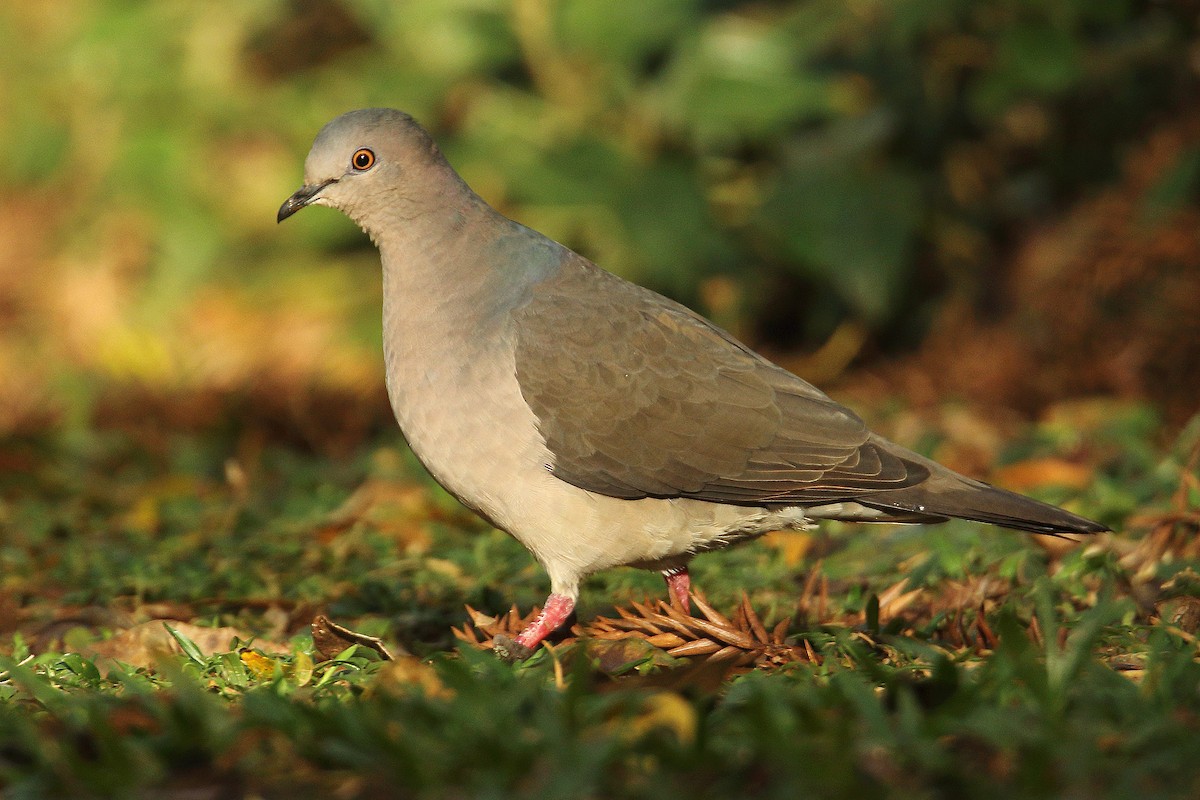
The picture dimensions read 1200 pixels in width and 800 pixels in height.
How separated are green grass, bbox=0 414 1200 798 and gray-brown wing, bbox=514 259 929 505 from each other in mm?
406

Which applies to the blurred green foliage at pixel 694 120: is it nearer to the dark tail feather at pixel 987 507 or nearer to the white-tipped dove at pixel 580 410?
the white-tipped dove at pixel 580 410

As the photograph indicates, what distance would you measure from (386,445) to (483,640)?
2842 millimetres

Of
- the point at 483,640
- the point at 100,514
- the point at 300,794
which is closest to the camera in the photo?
the point at 300,794

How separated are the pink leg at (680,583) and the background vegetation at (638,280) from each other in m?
0.24

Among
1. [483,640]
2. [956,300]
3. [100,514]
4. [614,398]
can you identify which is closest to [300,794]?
[483,640]

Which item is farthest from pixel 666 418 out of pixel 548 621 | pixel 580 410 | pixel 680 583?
pixel 548 621

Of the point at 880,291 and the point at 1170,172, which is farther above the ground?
the point at 1170,172

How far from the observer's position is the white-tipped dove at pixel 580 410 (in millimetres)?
3637

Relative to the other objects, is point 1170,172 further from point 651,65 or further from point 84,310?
point 84,310

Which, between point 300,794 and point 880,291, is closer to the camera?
point 300,794

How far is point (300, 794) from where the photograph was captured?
232 centimetres

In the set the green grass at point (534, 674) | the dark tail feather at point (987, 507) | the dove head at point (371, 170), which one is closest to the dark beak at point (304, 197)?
the dove head at point (371, 170)

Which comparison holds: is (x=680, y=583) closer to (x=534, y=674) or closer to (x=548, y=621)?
(x=548, y=621)

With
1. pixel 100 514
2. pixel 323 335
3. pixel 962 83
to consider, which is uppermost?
pixel 962 83
